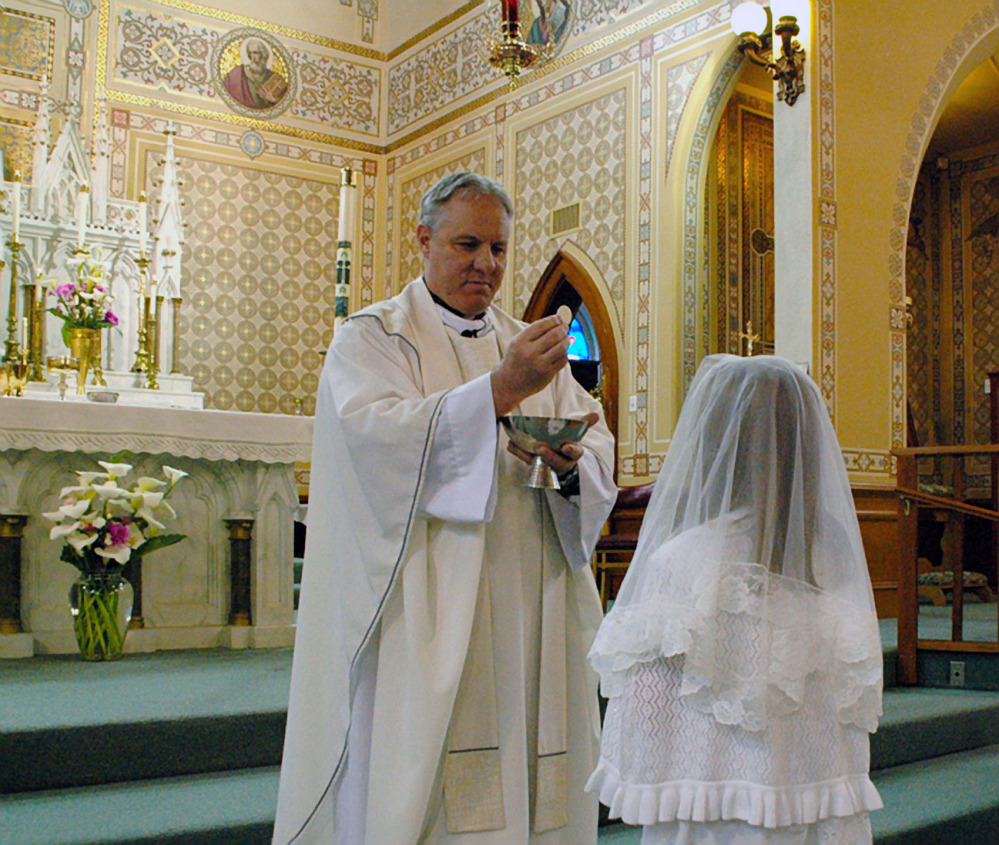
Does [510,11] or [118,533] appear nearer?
[118,533]

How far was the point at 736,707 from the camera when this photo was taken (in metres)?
1.75

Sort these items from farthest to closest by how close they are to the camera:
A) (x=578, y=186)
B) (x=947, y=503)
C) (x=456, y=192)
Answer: (x=578, y=186) < (x=947, y=503) < (x=456, y=192)

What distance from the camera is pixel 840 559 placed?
1884mm

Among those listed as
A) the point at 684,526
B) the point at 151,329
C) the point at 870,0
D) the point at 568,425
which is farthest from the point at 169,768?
the point at 870,0

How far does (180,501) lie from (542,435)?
3162mm

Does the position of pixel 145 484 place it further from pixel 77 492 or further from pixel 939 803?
pixel 939 803

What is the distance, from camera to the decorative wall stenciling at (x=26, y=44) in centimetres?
A: 889

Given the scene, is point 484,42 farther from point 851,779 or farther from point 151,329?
point 851,779

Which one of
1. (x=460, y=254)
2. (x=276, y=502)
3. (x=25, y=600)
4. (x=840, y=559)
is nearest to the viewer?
(x=840, y=559)

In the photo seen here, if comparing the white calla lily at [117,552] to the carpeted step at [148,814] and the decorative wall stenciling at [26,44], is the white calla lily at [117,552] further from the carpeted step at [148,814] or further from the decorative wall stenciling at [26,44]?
the decorative wall stenciling at [26,44]

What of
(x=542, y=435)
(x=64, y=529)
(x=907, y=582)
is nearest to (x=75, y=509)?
(x=64, y=529)

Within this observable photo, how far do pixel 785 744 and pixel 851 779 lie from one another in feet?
0.45

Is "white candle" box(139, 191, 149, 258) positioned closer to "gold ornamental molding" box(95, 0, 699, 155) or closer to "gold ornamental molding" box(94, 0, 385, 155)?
"gold ornamental molding" box(94, 0, 385, 155)

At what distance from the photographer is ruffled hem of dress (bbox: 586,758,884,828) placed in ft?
5.75
